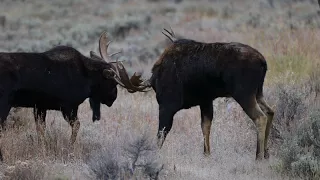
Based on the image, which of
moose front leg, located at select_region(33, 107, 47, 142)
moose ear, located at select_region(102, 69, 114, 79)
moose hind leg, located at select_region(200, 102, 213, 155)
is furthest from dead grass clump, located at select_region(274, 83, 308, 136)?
moose front leg, located at select_region(33, 107, 47, 142)

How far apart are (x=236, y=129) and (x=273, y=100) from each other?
37.4 inches

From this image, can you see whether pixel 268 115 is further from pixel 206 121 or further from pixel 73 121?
pixel 73 121

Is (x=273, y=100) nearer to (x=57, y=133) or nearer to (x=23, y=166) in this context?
(x=57, y=133)

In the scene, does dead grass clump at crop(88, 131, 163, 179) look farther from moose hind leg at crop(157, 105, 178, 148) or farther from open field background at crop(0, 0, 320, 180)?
moose hind leg at crop(157, 105, 178, 148)

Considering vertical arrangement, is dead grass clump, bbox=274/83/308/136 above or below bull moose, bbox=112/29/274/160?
below

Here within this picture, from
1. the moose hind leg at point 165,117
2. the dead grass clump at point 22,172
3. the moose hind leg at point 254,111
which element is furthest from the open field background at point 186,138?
the moose hind leg at point 254,111

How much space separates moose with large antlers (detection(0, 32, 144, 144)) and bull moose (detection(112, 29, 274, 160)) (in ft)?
1.46

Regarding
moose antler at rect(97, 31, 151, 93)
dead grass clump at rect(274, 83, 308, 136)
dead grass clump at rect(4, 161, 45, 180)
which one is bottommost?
dead grass clump at rect(4, 161, 45, 180)

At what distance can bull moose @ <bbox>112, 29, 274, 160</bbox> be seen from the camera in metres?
10.7

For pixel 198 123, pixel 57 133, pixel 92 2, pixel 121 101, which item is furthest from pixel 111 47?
pixel 92 2

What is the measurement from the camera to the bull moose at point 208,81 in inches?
421

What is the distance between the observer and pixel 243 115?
13.8 metres

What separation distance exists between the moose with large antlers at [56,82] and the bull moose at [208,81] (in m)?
0.45

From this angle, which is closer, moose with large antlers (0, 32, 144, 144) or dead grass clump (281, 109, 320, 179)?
dead grass clump (281, 109, 320, 179)
